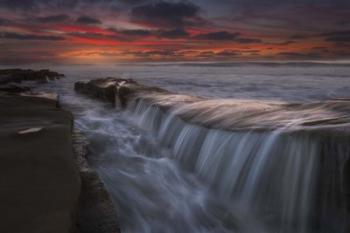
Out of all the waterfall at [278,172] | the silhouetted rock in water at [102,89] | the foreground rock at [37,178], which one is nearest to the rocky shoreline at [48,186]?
the foreground rock at [37,178]

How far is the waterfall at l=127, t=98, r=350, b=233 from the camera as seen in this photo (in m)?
3.48

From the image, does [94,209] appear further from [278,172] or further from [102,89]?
[102,89]

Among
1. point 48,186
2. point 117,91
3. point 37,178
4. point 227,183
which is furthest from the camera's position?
point 117,91

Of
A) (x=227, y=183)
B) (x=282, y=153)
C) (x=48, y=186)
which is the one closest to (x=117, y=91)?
(x=227, y=183)

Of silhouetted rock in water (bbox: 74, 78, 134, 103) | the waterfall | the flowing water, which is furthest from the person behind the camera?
silhouetted rock in water (bbox: 74, 78, 134, 103)

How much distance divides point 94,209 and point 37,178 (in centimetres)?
65

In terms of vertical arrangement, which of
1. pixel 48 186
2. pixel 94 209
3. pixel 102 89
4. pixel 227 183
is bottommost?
pixel 227 183

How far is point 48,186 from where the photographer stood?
297 centimetres

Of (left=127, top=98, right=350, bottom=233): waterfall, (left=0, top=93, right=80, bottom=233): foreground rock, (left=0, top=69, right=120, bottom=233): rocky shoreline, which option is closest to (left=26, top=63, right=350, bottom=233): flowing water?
(left=127, top=98, right=350, bottom=233): waterfall

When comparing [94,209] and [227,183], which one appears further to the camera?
[227,183]

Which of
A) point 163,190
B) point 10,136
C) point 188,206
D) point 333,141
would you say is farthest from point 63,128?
point 333,141

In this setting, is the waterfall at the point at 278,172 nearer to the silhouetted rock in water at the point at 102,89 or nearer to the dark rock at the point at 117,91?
the dark rock at the point at 117,91

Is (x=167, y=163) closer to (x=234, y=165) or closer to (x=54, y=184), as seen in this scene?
(x=234, y=165)

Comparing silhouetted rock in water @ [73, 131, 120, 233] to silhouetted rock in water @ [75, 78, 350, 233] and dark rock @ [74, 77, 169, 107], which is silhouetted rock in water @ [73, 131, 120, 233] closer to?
silhouetted rock in water @ [75, 78, 350, 233]
